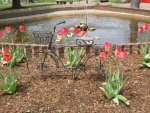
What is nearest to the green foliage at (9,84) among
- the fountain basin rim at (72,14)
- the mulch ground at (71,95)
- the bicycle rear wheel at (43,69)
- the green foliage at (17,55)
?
the mulch ground at (71,95)

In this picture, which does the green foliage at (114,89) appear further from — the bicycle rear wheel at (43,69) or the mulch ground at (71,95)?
the bicycle rear wheel at (43,69)

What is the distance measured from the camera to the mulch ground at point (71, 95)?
6.85 m

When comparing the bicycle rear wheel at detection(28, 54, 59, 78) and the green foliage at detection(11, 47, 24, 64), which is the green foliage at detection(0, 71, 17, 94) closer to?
the bicycle rear wheel at detection(28, 54, 59, 78)

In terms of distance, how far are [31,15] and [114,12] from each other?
712 cm

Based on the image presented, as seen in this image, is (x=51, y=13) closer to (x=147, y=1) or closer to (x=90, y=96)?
(x=147, y=1)

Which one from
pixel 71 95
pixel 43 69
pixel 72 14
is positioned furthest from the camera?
pixel 72 14

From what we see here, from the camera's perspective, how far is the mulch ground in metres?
6.85

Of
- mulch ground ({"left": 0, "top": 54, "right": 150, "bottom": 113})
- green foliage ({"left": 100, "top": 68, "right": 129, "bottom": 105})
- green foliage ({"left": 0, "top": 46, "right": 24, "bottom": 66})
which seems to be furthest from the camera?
green foliage ({"left": 0, "top": 46, "right": 24, "bottom": 66})

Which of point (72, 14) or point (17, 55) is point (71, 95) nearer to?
point (17, 55)

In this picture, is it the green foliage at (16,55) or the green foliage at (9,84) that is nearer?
the green foliage at (9,84)

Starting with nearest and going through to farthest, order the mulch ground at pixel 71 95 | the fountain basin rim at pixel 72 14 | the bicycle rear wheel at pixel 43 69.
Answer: the mulch ground at pixel 71 95
the bicycle rear wheel at pixel 43 69
the fountain basin rim at pixel 72 14

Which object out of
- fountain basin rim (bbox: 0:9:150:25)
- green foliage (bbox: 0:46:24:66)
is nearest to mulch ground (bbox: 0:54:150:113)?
green foliage (bbox: 0:46:24:66)

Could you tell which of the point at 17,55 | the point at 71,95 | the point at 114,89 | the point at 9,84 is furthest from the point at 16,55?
the point at 114,89

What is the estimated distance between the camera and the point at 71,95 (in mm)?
7328
